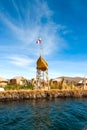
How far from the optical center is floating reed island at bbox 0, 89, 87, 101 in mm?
49500

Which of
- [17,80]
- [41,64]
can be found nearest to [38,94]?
[41,64]

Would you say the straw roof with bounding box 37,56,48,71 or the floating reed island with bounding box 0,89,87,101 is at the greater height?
the straw roof with bounding box 37,56,48,71

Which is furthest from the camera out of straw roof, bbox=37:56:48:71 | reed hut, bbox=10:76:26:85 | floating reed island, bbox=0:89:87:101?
reed hut, bbox=10:76:26:85

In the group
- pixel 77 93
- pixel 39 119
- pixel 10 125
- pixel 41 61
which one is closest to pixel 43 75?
pixel 41 61

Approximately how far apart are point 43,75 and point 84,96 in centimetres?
1192

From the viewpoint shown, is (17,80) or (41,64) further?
(17,80)

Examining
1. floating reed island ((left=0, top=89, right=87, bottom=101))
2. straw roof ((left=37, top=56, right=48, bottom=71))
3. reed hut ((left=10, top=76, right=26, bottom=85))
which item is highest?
straw roof ((left=37, top=56, right=48, bottom=71))

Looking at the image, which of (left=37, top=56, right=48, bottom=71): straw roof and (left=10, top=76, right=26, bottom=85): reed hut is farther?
(left=10, top=76, right=26, bottom=85): reed hut

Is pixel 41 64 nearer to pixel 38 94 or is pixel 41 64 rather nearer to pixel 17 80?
pixel 38 94

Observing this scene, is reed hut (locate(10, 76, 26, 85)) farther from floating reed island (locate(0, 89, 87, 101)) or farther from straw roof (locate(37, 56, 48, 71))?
floating reed island (locate(0, 89, 87, 101))

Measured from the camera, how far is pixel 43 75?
63.9m

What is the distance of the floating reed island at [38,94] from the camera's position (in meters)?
49.5

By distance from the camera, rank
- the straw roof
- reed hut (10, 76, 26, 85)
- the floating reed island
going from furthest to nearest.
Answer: reed hut (10, 76, 26, 85), the straw roof, the floating reed island

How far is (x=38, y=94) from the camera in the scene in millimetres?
53062
